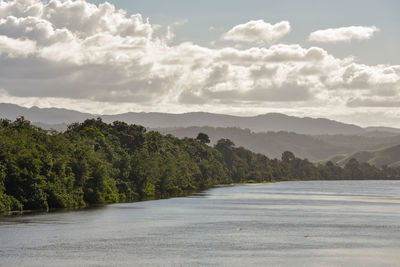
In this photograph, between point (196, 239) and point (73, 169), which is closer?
point (196, 239)

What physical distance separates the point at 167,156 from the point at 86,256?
410 feet

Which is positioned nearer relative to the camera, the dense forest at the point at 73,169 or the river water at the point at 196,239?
the river water at the point at 196,239

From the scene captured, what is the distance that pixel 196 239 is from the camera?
210ft

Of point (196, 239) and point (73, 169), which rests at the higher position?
point (73, 169)

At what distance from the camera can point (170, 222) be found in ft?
268

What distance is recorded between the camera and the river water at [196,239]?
50938mm

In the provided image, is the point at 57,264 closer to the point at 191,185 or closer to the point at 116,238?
the point at 116,238

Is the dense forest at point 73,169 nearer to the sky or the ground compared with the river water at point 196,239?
nearer to the sky

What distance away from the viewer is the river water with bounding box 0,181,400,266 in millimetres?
50938

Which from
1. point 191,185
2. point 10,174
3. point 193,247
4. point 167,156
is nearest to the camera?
point 193,247

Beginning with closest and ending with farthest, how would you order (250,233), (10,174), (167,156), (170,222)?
(250,233) < (170,222) < (10,174) < (167,156)

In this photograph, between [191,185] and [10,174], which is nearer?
[10,174]

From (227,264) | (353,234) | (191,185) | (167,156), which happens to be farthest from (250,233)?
(191,185)

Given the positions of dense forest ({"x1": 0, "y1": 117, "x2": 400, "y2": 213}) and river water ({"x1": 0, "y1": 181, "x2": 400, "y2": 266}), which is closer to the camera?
river water ({"x1": 0, "y1": 181, "x2": 400, "y2": 266})
